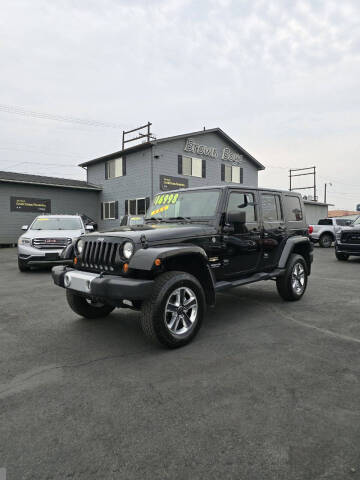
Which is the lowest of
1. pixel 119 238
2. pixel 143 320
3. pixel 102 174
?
pixel 143 320

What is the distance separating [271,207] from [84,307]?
3.43 m

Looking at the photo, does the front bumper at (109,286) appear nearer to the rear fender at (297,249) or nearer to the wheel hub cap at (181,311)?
the wheel hub cap at (181,311)

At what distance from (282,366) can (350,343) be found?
1.16 meters

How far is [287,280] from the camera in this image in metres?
5.51

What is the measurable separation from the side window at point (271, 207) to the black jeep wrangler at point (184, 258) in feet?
0.06

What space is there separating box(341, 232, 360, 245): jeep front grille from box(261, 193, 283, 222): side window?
727 centimetres

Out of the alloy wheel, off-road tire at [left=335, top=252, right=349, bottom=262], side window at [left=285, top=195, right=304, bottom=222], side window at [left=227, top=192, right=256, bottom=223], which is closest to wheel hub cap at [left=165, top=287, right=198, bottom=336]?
side window at [left=227, top=192, right=256, bottom=223]

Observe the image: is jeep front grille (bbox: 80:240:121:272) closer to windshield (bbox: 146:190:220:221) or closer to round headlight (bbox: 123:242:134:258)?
round headlight (bbox: 123:242:134:258)

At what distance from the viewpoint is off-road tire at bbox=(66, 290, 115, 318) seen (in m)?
4.62

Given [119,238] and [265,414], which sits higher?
[119,238]

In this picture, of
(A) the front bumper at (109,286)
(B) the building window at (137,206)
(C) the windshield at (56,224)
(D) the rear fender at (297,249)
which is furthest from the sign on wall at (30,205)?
(D) the rear fender at (297,249)

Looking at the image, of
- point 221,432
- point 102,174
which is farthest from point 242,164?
point 221,432

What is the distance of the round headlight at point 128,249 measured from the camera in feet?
11.8

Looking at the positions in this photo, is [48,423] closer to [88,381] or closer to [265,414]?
[88,381]
